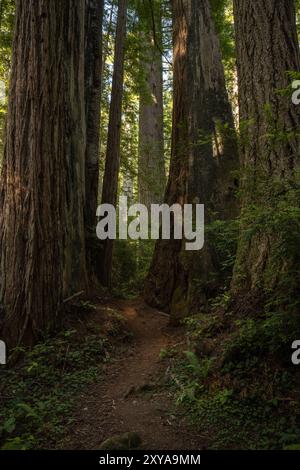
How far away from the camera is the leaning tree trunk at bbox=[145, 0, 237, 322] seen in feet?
24.1

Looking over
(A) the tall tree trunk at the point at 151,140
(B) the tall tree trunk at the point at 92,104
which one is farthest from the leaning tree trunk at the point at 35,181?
(A) the tall tree trunk at the point at 151,140

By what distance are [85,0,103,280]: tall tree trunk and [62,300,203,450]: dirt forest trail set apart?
9.72ft

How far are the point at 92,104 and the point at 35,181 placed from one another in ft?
12.3

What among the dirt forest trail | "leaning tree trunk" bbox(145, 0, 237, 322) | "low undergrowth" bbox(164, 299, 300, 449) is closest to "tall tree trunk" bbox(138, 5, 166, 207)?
"leaning tree trunk" bbox(145, 0, 237, 322)

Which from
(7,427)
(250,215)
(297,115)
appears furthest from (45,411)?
(297,115)

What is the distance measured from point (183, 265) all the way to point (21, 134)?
3.53m

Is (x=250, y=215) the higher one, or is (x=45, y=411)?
(x=250, y=215)

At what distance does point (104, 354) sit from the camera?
571 centimetres

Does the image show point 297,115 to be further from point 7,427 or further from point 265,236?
point 7,427

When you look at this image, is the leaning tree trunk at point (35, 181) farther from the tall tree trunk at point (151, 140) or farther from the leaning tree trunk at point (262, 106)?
the tall tree trunk at point (151, 140)

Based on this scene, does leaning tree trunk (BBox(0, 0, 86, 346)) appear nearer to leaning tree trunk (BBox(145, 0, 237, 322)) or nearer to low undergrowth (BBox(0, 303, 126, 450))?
low undergrowth (BBox(0, 303, 126, 450))

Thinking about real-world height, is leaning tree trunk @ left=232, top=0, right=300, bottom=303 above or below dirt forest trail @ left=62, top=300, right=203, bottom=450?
above
